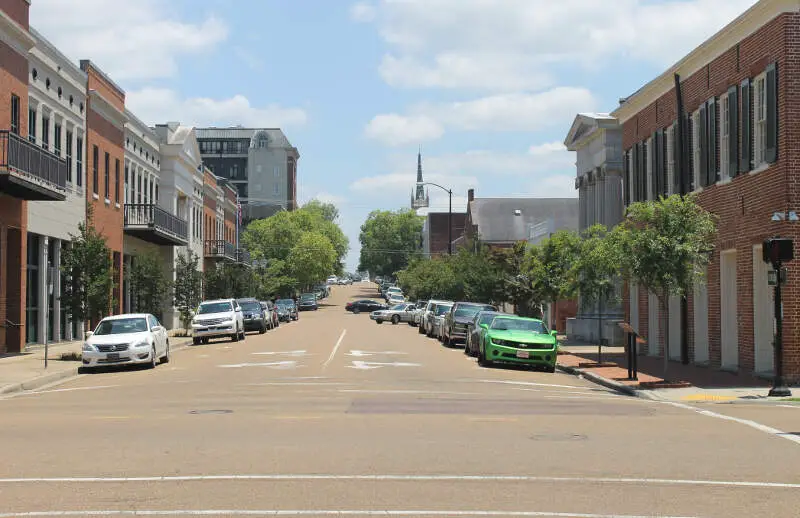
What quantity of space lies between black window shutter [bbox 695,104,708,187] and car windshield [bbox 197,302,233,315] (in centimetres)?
2194

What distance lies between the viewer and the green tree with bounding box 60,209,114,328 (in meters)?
31.0

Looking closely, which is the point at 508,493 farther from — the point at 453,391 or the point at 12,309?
the point at 12,309

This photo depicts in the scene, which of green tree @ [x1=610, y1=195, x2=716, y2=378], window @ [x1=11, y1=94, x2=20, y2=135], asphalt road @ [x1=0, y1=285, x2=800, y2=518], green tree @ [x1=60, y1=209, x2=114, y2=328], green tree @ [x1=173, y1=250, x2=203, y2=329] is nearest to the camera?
asphalt road @ [x1=0, y1=285, x2=800, y2=518]

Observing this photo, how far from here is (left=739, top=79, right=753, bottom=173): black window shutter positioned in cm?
2486

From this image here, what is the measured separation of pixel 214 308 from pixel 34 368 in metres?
17.6

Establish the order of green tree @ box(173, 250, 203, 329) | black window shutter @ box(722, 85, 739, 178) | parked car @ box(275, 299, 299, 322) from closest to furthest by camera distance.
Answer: black window shutter @ box(722, 85, 739, 178) → green tree @ box(173, 250, 203, 329) → parked car @ box(275, 299, 299, 322)

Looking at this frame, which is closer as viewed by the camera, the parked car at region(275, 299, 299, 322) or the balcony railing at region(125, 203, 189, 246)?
the balcony railing at region(125, 203, 189, 246)

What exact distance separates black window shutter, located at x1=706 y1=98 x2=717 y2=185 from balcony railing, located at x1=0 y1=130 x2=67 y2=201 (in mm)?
18370

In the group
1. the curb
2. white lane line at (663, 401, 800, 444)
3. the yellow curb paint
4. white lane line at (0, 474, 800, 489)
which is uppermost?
white lane line at (0, 474, 800, 489)

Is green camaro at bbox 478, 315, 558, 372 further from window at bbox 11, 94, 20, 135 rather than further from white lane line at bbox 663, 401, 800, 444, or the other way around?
window at bbox 11, 94, 20, 135

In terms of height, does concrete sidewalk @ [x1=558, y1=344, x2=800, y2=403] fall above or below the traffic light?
below

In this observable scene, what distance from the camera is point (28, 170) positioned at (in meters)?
30.2

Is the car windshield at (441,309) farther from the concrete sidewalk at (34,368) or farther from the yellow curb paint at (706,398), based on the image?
the yellow curb paint at (706,398)

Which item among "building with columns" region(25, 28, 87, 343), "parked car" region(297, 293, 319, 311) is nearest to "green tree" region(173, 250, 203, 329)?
"building with columns" region(25, 28, 87, 343)
